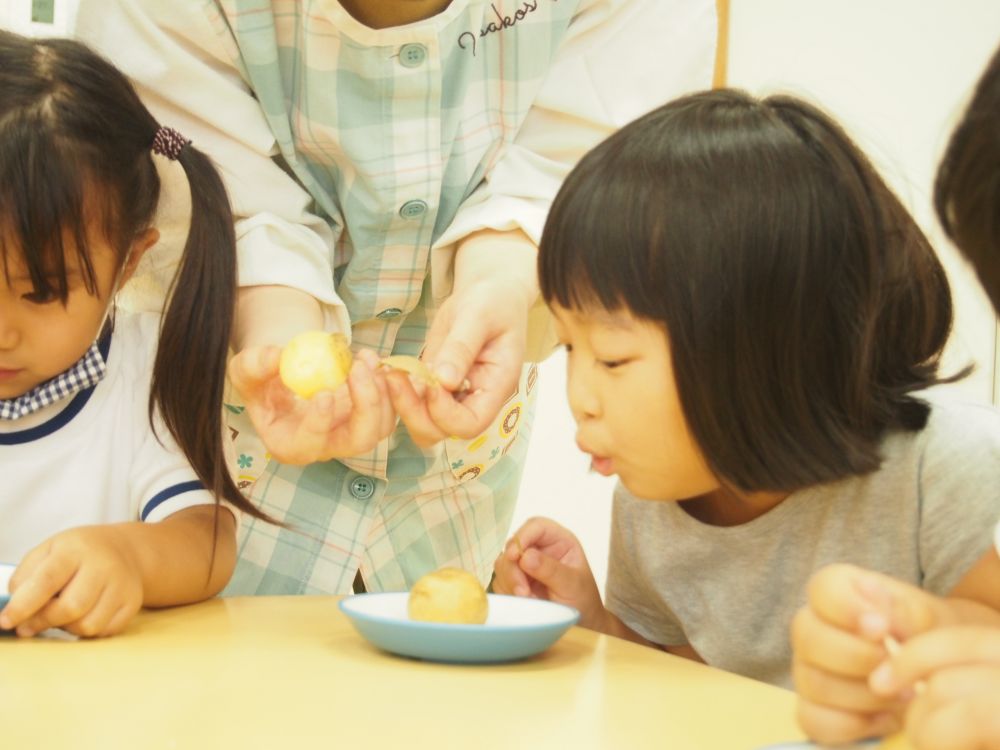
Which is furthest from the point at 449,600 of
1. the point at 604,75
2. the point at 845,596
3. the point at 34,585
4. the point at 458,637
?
the point at 604,75

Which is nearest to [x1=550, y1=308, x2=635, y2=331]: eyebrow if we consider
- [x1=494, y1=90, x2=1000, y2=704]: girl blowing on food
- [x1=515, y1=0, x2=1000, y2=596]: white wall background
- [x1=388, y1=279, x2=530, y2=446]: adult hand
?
[x1=494, y1=90, x2=1000, y2=704]: girl blowing on food

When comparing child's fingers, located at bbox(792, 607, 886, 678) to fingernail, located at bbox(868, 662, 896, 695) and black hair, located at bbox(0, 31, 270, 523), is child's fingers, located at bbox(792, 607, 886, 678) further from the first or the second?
black hair, located at bbox(0, 31, 270, 523)

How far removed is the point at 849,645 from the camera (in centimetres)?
53

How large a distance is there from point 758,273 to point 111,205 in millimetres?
588

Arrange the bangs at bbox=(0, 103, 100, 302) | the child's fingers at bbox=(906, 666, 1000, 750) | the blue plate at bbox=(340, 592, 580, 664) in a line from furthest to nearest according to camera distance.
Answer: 1. the bangs at bbox=(0, 103, 100, 302)
2. the blue plate at bbox=(340, 592, 580, 664)
3. the child's fingers at bbox=(906, 666, 1000, 750)

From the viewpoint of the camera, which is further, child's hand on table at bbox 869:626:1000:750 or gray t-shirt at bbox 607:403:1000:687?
gray t-shirt at bbox 607:403:1000:687

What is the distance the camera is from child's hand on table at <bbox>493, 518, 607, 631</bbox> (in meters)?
1.09

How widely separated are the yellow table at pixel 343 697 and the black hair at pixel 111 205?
279mm

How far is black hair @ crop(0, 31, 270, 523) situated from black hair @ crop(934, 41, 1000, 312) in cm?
69

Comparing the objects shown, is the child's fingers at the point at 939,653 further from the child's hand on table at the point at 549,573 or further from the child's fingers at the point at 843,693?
the child's hand on table at the point at 549,573

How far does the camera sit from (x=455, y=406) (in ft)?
3.14

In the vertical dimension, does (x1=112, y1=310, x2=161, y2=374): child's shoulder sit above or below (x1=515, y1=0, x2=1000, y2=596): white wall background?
below

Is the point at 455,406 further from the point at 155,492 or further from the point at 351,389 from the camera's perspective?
the point at 155,492

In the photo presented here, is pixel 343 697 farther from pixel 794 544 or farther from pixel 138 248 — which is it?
pixel 138 248
